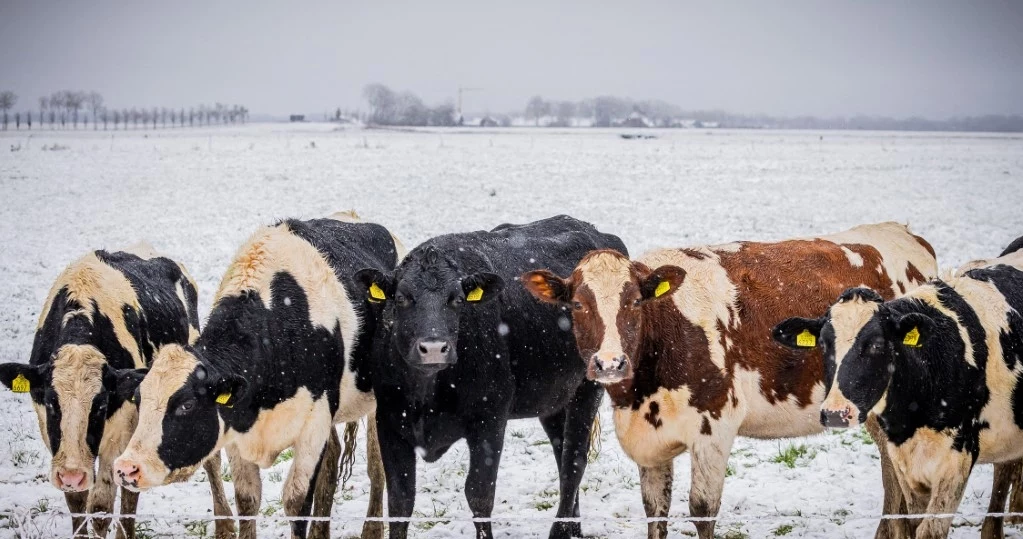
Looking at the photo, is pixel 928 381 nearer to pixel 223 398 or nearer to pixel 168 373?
pixel 223 398

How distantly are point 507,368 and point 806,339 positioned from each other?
6.57 ft

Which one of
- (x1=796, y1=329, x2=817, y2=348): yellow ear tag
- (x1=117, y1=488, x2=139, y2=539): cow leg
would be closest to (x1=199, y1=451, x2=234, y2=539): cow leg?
(x1=117, y1=488, x2=139, y2=539): cow leg

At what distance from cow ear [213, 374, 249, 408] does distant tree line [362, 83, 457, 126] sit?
8879 cm

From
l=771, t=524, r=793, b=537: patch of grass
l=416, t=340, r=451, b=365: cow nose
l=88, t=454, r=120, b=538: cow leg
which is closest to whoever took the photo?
→ l=416, t=340, r=451, b=365: cow nose

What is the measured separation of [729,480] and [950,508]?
276 centimetres

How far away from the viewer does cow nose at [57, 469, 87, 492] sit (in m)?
5.46

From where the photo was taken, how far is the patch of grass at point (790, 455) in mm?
7993

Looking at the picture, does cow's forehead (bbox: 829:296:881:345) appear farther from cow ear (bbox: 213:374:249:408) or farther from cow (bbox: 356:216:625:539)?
cow ear (bbox: 213:374:249:408)

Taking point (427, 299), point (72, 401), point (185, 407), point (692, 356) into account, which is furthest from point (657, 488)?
point (72, 401)

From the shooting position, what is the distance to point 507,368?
5.99 m

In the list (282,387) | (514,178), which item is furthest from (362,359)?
(514,178)

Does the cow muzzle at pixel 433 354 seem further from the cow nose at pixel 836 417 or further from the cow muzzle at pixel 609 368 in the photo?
the cow nose at pixel 836 417

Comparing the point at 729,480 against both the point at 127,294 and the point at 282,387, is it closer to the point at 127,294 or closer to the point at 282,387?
the point at 282,387

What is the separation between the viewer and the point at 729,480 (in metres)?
7.72
